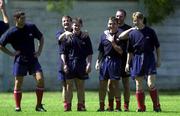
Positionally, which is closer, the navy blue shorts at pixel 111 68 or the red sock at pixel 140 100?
the red sock at pixel 140 100

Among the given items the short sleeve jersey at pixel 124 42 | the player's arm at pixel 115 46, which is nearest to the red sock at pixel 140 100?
the player's arm at pixel 115 46

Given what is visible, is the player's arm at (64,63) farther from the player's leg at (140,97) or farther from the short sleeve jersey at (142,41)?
the player's leg at (140,97)

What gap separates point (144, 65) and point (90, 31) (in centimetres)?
1194

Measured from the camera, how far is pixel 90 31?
27234 mm

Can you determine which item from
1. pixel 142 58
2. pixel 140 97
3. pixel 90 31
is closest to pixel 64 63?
pixel 142 58

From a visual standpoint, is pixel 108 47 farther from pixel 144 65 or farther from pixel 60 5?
pixel 60 5

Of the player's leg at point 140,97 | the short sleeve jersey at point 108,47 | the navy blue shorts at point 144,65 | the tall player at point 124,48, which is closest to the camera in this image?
the player's leg at point 140,97

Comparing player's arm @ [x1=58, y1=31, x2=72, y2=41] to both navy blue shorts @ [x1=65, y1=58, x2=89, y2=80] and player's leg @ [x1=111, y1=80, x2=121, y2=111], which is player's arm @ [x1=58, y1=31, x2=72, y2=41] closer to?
navy blue shorts @ [x1=65, y1=58, x2=89, y2=80]

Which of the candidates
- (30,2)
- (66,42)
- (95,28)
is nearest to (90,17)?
(95,28)

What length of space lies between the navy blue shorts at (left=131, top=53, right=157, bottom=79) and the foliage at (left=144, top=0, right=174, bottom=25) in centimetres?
1110

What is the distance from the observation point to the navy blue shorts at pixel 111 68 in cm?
1596

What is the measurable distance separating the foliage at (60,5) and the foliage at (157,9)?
2806 millimetres

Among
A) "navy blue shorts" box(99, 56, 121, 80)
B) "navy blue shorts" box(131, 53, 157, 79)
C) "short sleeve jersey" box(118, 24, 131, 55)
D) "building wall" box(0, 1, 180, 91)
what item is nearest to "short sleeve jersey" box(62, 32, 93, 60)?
"navy blue shorts" box(99, 56, 121, 80)

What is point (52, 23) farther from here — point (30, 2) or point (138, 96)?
point (138, 96)
